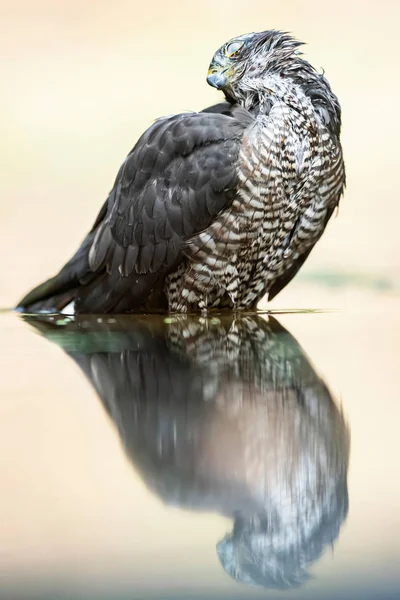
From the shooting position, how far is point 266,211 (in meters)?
3.74

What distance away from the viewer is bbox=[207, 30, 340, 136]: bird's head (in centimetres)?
398

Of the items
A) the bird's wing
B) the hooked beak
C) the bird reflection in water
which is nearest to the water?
the bird reflection in water

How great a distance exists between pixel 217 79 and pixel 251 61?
0.19 metres

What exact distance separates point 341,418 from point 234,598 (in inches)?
31.2

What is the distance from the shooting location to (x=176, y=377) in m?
2.13

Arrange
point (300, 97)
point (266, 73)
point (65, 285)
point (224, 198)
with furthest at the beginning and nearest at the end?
point (65, 285)
point (266, 73)
point (300, 97)
point (224, 198)

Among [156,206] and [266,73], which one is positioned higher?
[266,73]

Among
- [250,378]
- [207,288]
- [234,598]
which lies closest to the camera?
[234,598]

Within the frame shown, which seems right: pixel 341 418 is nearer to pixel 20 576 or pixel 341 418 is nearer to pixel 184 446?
pixel 184 446

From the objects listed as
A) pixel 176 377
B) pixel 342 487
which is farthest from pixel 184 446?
pixel 176 377

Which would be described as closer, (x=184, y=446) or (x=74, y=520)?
(x=74, y=520)

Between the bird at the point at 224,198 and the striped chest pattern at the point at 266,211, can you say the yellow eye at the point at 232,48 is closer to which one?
the bird at the point at 224,198

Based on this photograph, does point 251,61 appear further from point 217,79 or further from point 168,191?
point 168,191

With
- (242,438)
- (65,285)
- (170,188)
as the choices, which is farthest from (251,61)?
(242,438)
